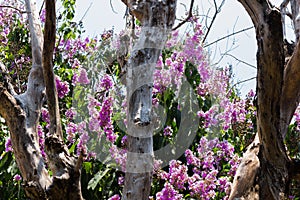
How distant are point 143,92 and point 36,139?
745 mm

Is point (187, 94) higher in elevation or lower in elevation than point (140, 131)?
higher

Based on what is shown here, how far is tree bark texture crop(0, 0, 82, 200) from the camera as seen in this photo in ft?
6.87

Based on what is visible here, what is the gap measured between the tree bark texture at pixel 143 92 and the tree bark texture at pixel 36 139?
11.7 inches

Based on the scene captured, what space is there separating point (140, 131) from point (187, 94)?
81.4 inches

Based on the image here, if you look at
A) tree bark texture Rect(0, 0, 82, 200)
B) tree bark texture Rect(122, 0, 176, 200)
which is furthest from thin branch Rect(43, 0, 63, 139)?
tree bark texture Rect(122, 0, 176, 200)

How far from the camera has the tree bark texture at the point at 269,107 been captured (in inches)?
65.7

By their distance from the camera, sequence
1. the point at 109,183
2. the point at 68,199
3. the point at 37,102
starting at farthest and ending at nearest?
the point at 109,183 → the point at 37,102 → the point at 68,199

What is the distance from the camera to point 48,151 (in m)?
2.16

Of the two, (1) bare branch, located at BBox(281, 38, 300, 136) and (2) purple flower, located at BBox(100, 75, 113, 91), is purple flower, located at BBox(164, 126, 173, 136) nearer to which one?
(2) purple flower, located at BBox(100, 75, 113, 91)

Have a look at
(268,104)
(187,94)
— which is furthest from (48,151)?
(187,94)

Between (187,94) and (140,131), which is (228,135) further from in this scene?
(140,131)

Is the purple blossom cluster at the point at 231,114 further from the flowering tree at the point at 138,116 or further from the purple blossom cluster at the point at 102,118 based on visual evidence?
the purple blossom cluster at the point at 102,118

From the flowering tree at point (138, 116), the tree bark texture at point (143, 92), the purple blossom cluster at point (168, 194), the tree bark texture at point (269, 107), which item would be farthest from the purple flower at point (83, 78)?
the tree bark texture at point (269, 107)

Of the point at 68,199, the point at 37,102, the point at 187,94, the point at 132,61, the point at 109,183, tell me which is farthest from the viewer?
the point at 187,94
